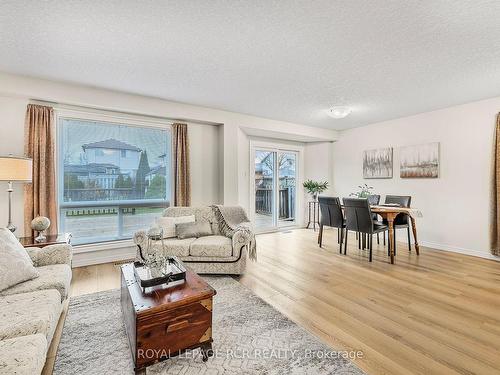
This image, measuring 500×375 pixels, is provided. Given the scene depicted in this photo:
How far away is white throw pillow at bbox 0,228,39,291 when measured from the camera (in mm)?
1904

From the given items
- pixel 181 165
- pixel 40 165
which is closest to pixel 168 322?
pixel 40 165

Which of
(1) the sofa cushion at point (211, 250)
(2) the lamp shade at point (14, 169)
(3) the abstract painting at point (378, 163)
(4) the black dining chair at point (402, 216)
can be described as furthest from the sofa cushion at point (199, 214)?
(3) the abstract painting at point (378, 163)

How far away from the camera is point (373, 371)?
1688 mm

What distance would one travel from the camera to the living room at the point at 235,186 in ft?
6.07

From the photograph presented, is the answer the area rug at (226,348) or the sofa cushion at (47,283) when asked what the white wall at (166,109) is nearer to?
the sofa cushion at (47,283)

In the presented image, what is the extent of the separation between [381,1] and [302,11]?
573 millimetres

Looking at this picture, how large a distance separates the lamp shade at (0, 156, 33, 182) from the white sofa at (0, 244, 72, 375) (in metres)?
0.92

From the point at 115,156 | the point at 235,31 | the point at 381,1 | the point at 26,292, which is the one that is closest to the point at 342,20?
the point at 381,1

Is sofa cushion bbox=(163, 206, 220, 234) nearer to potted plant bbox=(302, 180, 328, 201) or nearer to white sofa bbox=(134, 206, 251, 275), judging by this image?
white sofa bbox=(134, 206, 251, 275)

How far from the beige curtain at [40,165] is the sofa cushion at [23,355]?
2721 mm

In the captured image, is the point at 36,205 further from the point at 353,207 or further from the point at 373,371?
the point at 353,207

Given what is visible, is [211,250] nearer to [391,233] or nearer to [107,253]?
[107,253]

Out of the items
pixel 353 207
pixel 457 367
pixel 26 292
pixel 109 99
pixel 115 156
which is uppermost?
pixel 109 99

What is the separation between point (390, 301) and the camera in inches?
105
